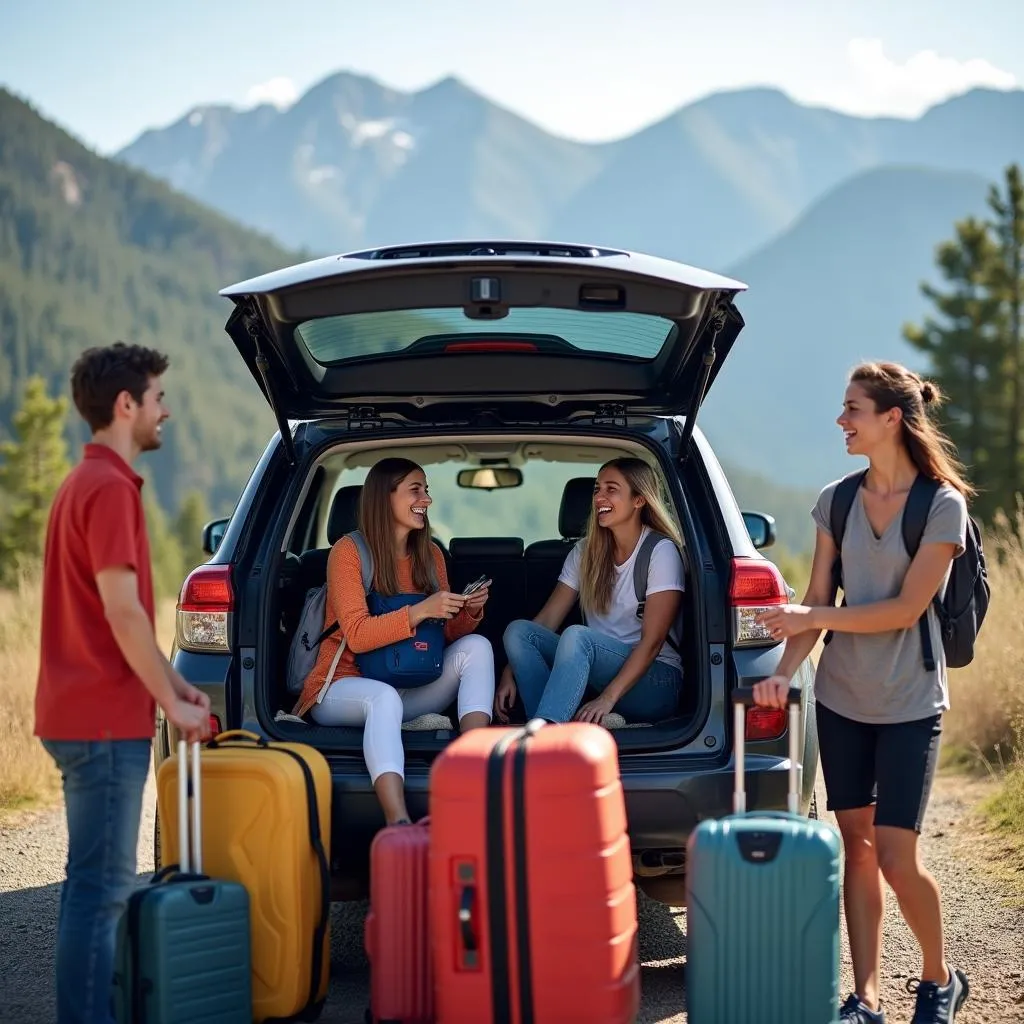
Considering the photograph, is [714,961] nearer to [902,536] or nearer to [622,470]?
[902,536]

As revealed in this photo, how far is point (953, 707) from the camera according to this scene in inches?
313

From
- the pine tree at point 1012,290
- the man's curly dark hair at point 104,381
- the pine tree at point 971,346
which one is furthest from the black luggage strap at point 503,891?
the pine tree at point 1012,290

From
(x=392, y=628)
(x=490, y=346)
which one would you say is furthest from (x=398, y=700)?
(x=490, y=346)

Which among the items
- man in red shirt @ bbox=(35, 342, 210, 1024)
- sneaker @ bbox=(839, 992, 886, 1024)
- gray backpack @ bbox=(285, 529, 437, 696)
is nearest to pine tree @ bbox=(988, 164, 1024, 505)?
gray backpack @ bbox=(285, 529, 437, 696)

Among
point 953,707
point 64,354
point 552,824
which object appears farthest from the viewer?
point 64,354

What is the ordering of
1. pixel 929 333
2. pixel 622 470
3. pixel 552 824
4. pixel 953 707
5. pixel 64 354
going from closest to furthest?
pixel 552 824 < pixel 622 470 < pixel 953 707 < pixel 929 333 < pixel 64 354

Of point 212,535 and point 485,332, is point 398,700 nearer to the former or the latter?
point 485,332

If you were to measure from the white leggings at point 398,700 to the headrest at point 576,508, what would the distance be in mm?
827

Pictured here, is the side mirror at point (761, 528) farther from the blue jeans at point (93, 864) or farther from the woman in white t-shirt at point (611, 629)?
the blue jeans at point (93, 864)

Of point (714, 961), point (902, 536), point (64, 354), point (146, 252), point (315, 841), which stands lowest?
point (714, 961)

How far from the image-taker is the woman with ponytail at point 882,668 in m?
3.69

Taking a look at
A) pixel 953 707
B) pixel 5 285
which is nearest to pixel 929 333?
pixel 953 707

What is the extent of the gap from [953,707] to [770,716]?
4.29 metres

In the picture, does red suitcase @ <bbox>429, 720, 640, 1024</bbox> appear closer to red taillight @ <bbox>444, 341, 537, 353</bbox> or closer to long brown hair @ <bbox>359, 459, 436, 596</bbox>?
long brown hair @ <bbox>359, 459, 436, 596</bbox>
